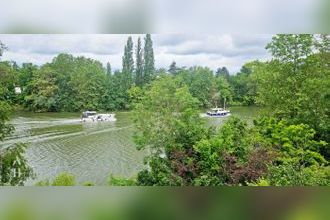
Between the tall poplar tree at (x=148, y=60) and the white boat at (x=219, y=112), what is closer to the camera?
the tall poplar tree at (x=148, y=60)

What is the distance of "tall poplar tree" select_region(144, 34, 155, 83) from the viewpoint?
4.20 m

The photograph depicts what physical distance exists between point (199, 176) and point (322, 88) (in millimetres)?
1117

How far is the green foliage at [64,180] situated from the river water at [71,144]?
0.10 feet

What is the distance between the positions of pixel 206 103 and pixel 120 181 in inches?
34.0

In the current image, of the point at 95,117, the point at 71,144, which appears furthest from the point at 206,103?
the point at 71,144

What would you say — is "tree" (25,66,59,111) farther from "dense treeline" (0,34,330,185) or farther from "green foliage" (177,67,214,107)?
"green foliage" (177,67,214,107)

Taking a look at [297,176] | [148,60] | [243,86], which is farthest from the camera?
[243,86]

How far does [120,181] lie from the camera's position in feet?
14.0

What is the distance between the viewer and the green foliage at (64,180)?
4262 millimetres

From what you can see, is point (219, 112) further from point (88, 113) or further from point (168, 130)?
point (88, 113)

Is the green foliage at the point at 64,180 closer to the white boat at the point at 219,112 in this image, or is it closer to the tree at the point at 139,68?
the tree at the point at 139,68

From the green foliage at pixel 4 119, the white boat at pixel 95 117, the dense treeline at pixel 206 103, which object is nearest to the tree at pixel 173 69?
the dense treeline at pixel 206 103

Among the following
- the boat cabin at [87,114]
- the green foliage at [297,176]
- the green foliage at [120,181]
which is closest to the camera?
the green foliage at [297,176]
